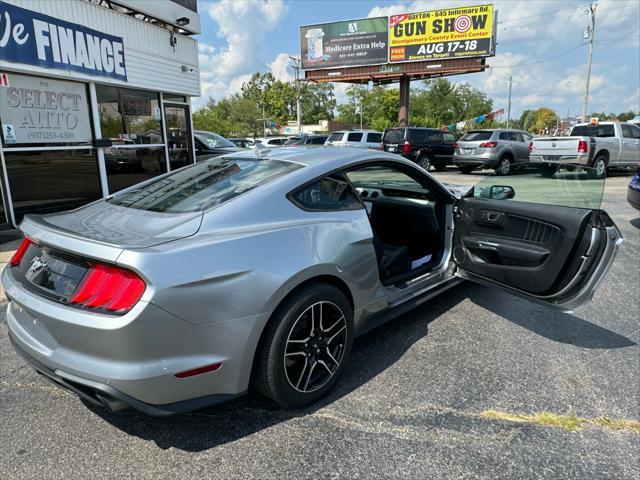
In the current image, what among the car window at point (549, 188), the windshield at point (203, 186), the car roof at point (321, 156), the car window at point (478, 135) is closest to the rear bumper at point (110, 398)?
the windshield at point (203, 186)

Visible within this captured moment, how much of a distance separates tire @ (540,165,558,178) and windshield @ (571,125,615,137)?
42.8 ft

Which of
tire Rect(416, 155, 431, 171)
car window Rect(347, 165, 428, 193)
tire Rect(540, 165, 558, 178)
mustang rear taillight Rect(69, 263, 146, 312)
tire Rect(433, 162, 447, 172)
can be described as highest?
tire Rect(540, 165, 558, 178)

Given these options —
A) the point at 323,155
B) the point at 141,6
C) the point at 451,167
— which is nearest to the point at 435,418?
the point at 323,155

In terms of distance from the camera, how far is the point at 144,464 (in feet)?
7.24

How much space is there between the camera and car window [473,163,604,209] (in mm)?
3330

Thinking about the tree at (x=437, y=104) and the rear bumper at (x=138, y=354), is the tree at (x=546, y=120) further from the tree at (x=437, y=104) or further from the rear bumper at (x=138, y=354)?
the rear bumper at (x=138, y=354)

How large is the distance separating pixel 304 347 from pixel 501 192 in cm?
220

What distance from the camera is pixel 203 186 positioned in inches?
113

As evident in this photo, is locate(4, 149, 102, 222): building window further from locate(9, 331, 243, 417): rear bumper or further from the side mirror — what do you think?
the side mirror

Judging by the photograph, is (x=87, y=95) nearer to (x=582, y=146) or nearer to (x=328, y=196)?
(x=328, y=196)

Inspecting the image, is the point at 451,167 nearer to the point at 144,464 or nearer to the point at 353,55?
the point at 353,55

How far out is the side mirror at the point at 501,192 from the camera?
11.8 feet

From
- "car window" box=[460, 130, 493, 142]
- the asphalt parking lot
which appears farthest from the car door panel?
"car window" box=[460, 130, 493, 142]

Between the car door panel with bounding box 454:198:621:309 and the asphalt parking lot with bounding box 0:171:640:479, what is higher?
the car door panel with bounding box 454:198:621:309
